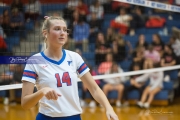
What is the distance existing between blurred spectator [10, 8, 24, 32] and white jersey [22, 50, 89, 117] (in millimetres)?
3766

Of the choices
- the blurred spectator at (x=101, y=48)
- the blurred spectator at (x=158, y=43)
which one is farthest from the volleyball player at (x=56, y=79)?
the blurred spectator at (x=158, y=43)

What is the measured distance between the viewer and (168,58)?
29.9 feet

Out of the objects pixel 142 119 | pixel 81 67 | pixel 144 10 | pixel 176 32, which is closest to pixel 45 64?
pixel 81 67

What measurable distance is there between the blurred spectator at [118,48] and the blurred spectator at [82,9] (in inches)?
41.9

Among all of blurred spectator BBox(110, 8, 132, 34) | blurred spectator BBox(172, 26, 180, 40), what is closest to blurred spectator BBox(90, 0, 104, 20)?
blurred spectator BBox(110, 8, 132, 34)

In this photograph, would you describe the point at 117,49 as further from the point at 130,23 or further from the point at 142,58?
the point at 130,23

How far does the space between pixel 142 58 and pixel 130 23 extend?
1480 mm

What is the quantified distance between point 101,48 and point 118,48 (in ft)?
2.10

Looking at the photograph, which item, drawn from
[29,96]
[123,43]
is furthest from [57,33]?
[123,43]

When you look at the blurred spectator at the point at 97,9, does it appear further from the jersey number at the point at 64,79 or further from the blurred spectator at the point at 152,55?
the jersey number at the point at 64,79

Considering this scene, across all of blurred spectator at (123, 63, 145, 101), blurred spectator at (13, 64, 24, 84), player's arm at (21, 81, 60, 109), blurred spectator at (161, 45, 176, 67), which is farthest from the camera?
blurred spectator at (161, 45, 176, 67)

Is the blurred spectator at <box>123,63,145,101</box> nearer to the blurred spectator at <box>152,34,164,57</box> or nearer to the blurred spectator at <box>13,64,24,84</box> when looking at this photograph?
the blurred spectator at <box>152,34,164,57</box>

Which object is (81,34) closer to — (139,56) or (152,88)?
(139,56)

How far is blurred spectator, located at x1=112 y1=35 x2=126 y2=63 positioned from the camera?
8.99 metres
